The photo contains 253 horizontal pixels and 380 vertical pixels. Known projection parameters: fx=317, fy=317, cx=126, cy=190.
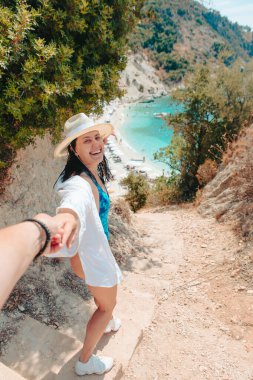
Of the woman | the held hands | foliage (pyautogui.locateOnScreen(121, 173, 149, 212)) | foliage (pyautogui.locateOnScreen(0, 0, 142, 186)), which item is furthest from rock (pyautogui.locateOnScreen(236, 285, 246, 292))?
foliage (pyautogui.locateOnScreen(121, 173, 149, 212))

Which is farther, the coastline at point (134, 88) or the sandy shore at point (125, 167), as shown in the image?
the coastline at point (134, 88)

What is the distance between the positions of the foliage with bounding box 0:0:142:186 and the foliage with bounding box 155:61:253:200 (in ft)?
42.6

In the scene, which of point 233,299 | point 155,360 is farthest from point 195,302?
point 155,360

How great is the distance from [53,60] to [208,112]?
15779mm

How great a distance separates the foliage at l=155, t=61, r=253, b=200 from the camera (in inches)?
730

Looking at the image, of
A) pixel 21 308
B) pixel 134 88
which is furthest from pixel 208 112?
pixel 134 88

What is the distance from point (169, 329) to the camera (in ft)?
16.3

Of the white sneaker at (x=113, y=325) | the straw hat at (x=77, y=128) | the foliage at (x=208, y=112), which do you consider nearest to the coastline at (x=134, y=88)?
the foliage at (x=208, y=112)

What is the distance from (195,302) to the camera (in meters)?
5.73

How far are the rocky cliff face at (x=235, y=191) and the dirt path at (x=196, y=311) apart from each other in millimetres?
455

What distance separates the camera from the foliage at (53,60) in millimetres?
4324

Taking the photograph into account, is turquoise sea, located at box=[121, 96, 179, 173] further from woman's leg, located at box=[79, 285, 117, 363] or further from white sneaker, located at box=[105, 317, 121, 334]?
Answer: woman's leg, located at box=[79, 285, 117, 363]

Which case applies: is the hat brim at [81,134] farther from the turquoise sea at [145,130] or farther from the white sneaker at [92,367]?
the turquoise sea at [145,130]

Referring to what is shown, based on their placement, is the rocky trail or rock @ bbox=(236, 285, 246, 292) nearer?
the rocky trail
